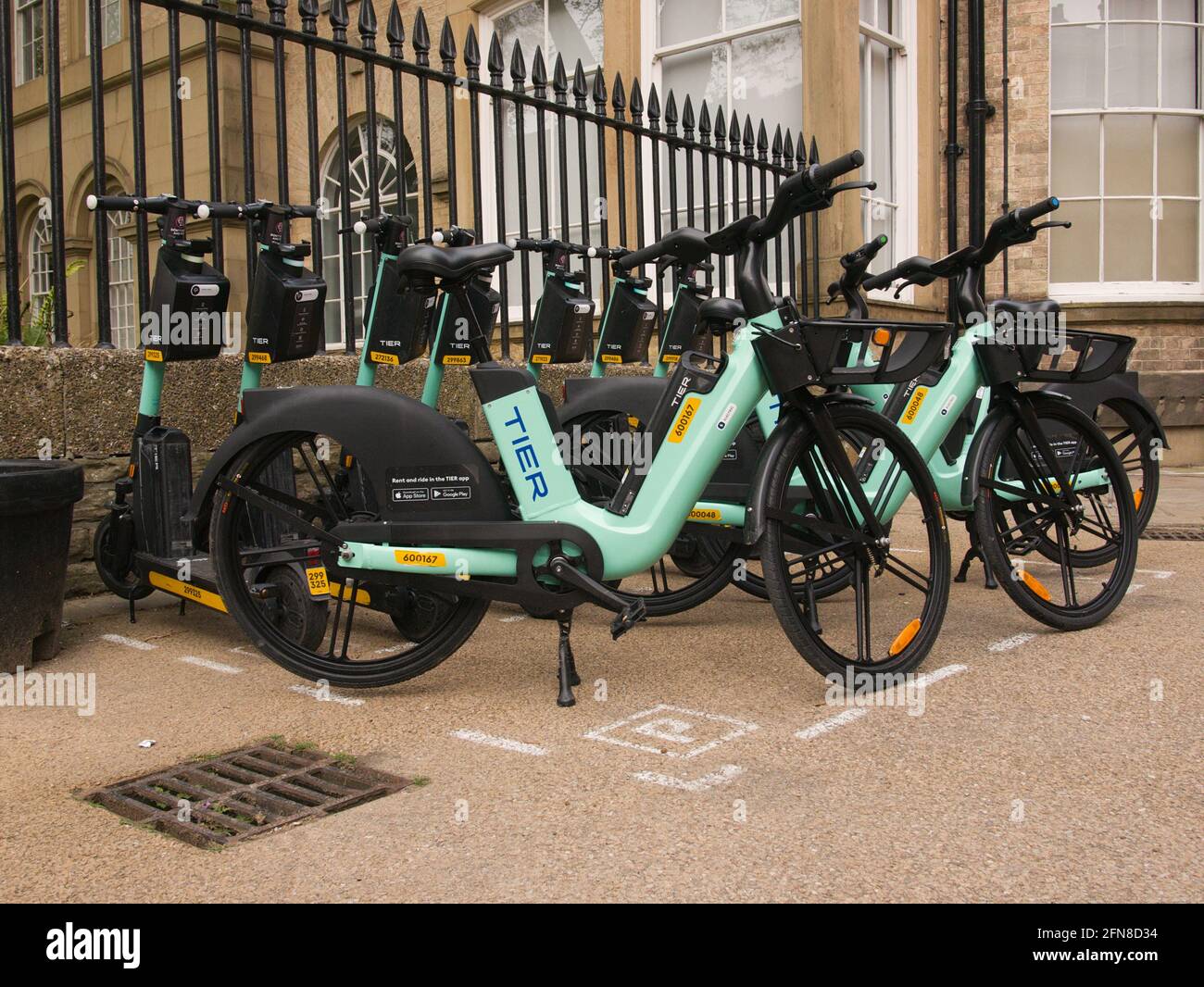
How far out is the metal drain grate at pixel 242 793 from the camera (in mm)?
2549

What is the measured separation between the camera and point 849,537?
354 centimetres

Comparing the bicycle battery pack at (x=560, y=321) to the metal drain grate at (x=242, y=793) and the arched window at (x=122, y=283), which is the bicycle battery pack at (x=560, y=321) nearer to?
the metal drain grate at (x=242, y=793)

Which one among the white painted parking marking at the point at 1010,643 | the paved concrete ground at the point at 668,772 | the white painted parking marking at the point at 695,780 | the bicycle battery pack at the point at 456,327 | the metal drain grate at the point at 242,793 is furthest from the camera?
the bicycle battery pack at the point at 456,327

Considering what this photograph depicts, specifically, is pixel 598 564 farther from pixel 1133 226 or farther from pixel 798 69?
pixel 1133 226

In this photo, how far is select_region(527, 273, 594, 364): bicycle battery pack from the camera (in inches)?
203

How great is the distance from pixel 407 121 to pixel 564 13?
7.40 feet

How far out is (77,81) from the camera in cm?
1585

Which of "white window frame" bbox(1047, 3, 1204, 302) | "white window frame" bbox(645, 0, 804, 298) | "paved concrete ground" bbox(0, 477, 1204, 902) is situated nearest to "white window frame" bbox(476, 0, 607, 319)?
"white window frame" bbox(645, 0, 804, 298)

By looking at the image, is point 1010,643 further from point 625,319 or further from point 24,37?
point 24,37

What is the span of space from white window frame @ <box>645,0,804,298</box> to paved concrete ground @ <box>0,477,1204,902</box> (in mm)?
5817

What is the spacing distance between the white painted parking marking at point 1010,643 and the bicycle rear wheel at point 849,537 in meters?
0.37

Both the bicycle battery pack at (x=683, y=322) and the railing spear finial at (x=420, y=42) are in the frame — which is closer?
the bicycle battery pack at (x=683, y=322)

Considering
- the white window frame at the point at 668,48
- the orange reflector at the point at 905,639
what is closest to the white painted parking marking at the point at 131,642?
the orange reflector at the point at 905,639
